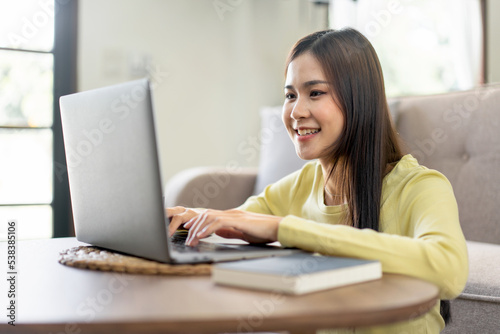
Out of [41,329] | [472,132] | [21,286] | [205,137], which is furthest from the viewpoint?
[205,137]

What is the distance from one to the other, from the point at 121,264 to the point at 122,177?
12cm

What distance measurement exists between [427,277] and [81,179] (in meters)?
0.57

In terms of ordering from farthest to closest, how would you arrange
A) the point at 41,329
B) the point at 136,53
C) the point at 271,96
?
the point at 271,96, the point at 136,53, the point at 41,329

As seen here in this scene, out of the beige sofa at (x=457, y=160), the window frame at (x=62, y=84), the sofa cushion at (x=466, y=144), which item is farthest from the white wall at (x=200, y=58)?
the sofa cushion at (x=466, y=144)

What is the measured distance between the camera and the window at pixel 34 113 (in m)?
2.88

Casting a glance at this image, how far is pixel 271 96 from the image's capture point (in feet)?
12.0

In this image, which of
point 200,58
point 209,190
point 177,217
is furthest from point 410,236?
point 200,58

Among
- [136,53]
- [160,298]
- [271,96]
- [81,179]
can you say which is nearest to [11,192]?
[136,53]

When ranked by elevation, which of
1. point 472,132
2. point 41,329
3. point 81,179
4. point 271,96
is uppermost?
point 271,96

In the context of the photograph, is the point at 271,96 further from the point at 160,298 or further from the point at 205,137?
the point at 160,298

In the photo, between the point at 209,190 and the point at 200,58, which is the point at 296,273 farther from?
the point at 200,58

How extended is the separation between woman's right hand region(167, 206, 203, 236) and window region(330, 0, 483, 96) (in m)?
2.85

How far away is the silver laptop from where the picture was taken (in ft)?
2.38

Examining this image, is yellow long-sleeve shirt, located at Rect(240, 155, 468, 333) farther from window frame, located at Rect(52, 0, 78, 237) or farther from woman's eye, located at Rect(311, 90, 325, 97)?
window frame, located at Rect(52, 0, 78, 237)
